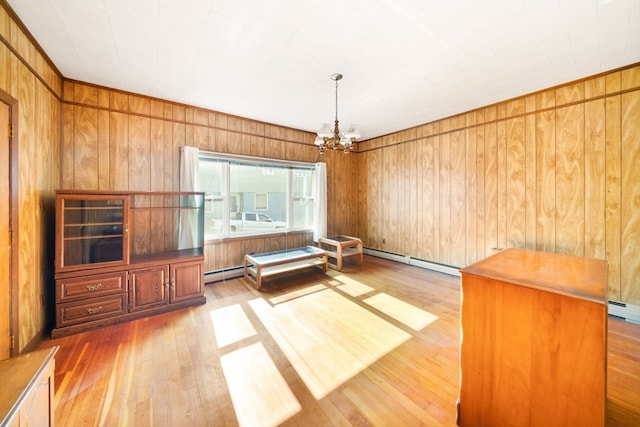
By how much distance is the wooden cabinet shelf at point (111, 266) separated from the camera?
7.88ft

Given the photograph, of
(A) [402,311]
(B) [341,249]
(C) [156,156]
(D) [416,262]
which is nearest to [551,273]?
(A) [402,311]

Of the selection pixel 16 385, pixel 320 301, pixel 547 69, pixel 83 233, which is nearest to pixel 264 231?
pixel 320 301

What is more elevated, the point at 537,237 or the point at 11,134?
the point at 11,134

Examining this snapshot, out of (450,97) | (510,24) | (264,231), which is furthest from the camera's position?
(264,231)

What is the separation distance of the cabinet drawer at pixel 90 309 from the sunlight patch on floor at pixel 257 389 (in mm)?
1490

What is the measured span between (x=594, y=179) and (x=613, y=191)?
213 millimetres

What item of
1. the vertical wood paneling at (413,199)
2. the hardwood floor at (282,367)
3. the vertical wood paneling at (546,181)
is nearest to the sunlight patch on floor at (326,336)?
the hardwood floor at (282,367)

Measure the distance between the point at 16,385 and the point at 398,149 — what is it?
5.41m

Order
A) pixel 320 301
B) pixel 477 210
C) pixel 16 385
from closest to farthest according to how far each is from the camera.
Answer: pixel 16 385
pixel 320 301
pixel 477 210

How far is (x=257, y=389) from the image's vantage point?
1.74 metres

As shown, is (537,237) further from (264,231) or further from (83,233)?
(83,233)

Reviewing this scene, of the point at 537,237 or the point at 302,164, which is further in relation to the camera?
the point at 302,164

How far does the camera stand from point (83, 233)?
256 cm

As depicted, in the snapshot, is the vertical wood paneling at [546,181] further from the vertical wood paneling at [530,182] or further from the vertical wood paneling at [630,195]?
the vertical wood paneling at [630,195]
